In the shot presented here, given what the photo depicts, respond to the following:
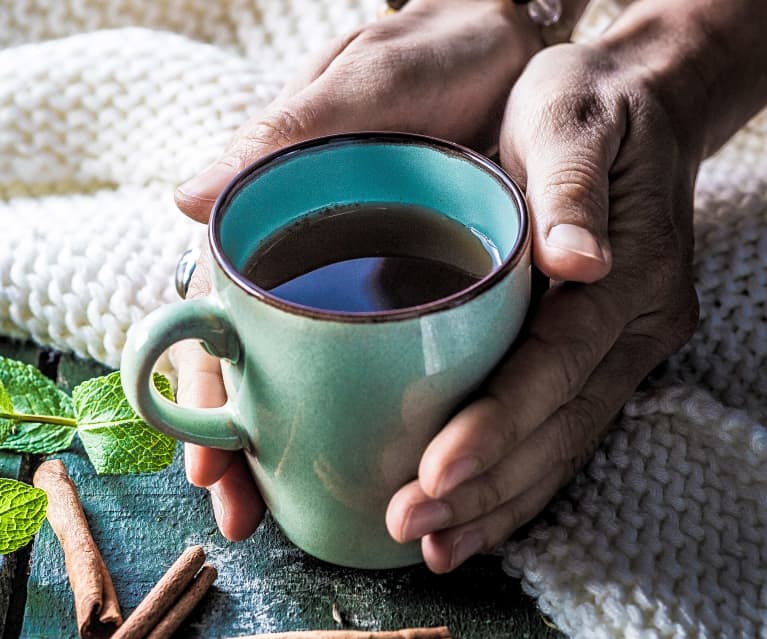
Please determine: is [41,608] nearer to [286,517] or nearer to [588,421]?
[286,517]

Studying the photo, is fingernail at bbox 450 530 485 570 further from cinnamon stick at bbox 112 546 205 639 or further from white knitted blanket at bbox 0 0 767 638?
cinnamon stick at bbox 112 546 205 639

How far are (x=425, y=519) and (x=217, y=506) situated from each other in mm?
180

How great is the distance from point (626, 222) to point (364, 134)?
0.24 metres

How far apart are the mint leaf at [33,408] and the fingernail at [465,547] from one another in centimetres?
34

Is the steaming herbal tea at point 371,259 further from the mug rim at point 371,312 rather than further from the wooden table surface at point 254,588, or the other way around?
the wooden table surface at point 254,588

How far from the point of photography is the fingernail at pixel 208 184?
2.49ft

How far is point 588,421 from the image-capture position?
76 cm

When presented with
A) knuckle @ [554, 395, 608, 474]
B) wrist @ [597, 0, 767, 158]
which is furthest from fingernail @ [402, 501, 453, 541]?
wrist @ [597, 0, 767, 158]

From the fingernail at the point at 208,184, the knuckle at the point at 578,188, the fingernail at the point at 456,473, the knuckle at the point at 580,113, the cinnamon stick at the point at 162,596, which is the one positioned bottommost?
the cinnamon stick at the point at 162,596

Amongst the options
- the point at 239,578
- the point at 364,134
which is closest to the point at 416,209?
the point at 364,134

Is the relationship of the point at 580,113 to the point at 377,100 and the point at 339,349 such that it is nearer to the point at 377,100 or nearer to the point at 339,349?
the point at 377,100

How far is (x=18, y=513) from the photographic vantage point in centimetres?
75

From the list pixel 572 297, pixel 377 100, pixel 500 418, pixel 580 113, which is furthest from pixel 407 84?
pixel 500 418

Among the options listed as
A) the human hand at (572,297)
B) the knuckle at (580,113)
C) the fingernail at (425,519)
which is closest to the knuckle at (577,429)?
the human hand at (572,297)
